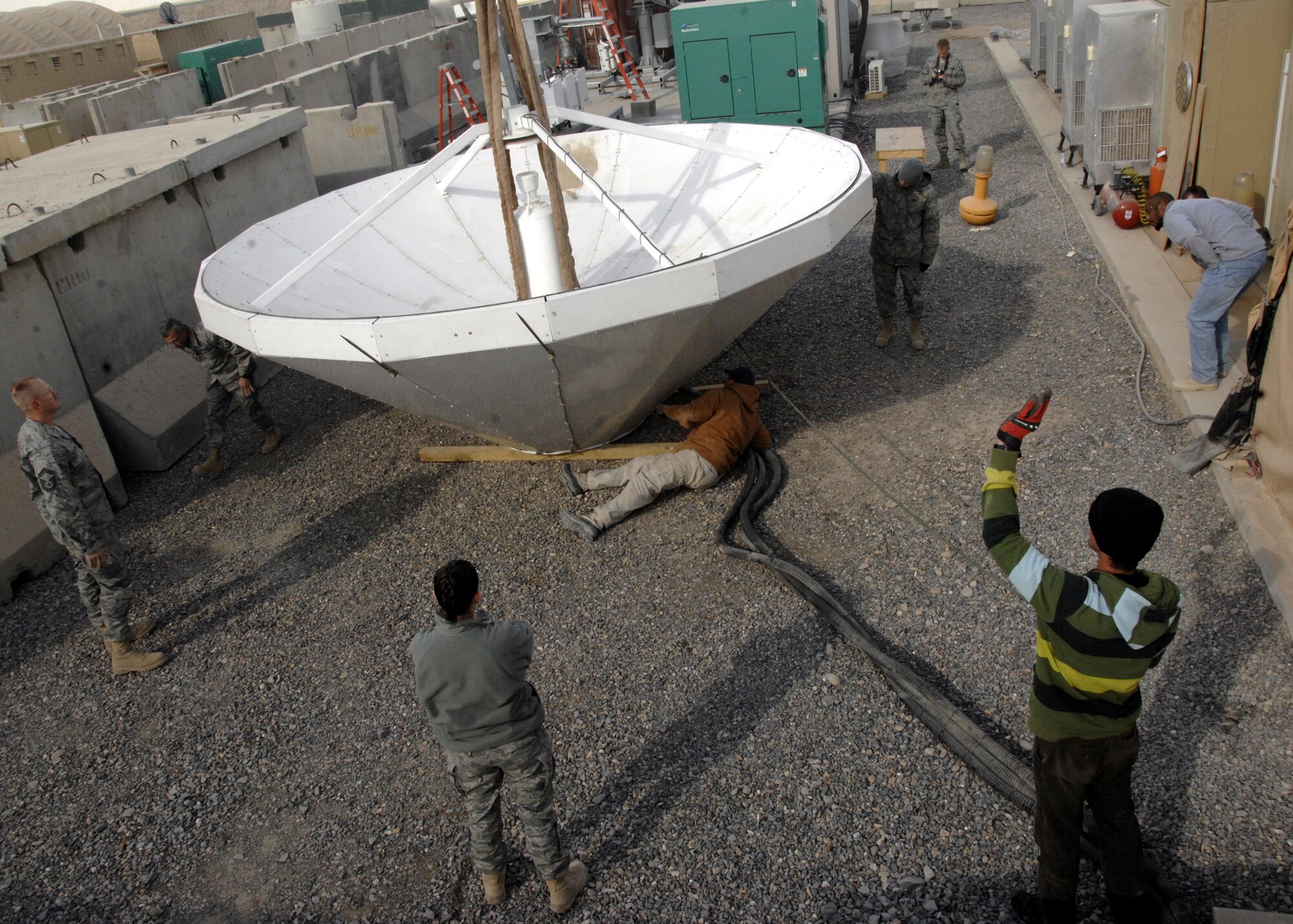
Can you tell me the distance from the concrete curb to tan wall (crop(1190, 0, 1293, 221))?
910 mm

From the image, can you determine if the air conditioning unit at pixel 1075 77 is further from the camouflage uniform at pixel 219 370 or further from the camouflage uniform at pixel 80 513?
the camouflage uniform at pixel 80 513

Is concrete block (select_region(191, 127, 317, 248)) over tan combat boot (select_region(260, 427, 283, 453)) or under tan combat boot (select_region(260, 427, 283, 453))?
over

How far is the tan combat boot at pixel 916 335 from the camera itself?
8000mm

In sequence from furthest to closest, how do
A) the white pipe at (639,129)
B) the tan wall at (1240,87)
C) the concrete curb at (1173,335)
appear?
the tan wall at (1240,87) → the white pipe at (639,129) → the concrete curb at (1173,335)

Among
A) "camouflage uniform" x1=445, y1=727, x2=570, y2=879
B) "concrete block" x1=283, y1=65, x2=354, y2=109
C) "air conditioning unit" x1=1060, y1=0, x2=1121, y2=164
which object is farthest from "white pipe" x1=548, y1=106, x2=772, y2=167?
"concrete block" x1=283, y1=65, x2=354, y2=109

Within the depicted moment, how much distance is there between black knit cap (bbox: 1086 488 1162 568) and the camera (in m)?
2.81

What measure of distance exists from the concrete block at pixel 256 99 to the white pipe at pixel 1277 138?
12.5 m

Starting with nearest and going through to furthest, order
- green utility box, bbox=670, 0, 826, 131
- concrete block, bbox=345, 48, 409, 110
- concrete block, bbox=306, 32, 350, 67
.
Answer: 1. green utility box, bbox=670, 0, 826, 131
2. concrete block, bbox=345, 48, 409, 110
3. concrete block, bbox=306, 32, 350, 67

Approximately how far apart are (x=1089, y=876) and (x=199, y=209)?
922cm

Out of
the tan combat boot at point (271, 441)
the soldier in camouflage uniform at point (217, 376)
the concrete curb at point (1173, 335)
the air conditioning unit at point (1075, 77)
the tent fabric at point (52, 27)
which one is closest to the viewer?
the concrete curb at point (1173, 335)

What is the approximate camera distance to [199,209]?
373 inches

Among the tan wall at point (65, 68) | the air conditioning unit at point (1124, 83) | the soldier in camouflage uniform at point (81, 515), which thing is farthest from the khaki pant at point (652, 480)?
the tan wall at point (65, 68)

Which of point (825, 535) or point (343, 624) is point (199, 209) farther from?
point (825, 535)

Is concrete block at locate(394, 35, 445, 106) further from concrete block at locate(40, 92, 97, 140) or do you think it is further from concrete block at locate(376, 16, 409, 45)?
concrete block at locate(40, 92, 97, 140)
